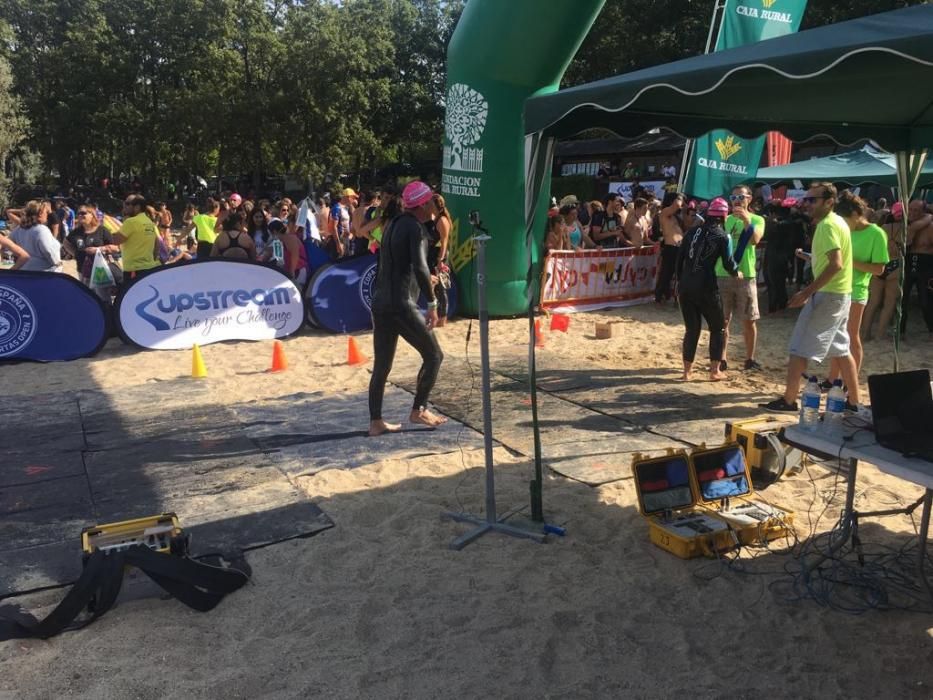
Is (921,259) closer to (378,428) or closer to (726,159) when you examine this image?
(726,159)

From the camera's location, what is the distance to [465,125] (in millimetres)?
10773

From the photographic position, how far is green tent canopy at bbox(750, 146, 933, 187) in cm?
1292

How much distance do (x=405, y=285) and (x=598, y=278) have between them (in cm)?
742

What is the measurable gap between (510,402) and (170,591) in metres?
4.06

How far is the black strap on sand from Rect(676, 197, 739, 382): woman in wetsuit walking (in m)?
5.38

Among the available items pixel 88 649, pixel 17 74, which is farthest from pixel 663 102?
pixel 17 74

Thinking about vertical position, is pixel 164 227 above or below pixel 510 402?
above

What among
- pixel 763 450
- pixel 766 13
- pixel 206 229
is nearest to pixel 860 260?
pixel 763 450

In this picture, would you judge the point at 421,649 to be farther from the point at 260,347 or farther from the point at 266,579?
the point at 260,347

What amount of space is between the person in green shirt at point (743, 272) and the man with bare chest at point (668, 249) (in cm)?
291

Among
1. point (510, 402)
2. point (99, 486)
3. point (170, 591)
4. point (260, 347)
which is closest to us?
point (170, 591)

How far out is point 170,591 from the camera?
12.0 ft

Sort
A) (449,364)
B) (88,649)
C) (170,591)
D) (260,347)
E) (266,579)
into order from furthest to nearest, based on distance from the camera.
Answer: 1. (260,347)
2. (449,364)
3. (266,579)
4. (170,591)
5. (88,649)

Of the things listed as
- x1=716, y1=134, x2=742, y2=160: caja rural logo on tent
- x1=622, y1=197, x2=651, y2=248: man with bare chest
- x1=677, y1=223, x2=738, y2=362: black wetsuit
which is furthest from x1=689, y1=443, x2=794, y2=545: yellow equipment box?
x1=622, y1=197, x2=651, y2=248: man with bare chest
